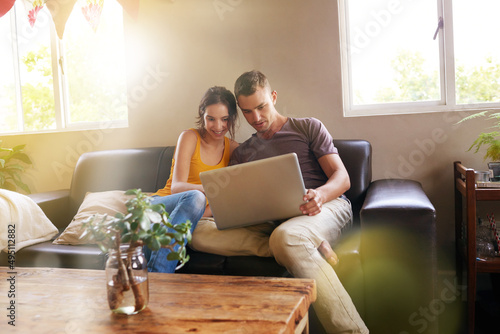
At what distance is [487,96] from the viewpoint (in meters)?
2.40

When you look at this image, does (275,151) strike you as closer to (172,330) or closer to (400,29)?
(400,29)

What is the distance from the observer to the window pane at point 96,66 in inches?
124

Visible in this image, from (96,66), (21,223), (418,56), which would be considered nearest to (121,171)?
(21,223)

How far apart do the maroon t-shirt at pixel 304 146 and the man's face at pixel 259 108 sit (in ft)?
0.25

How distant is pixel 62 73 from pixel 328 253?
245 centimetres

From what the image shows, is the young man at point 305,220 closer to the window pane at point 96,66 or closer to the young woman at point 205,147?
the young woman at point 205,147

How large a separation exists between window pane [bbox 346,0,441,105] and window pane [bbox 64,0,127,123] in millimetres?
1552

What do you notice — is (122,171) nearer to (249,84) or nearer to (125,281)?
(249,84)

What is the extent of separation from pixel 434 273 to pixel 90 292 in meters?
1.19

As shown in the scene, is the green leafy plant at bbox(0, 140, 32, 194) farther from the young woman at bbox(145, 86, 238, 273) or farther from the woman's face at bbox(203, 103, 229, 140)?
the woman's face at bbox(203, 103, 229, 140)

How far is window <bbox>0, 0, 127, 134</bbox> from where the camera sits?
3.16 metres

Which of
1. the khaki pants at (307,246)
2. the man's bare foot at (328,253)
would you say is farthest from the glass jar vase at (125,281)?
the man's bare foot at (328,253)

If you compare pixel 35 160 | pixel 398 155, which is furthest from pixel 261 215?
pixel 35 160

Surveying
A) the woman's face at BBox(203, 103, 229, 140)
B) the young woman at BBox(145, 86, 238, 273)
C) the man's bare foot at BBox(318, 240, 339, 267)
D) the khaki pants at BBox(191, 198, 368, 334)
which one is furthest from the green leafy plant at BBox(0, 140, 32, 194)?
the man's bare foot at BBox(318, 240, 339, 267)
